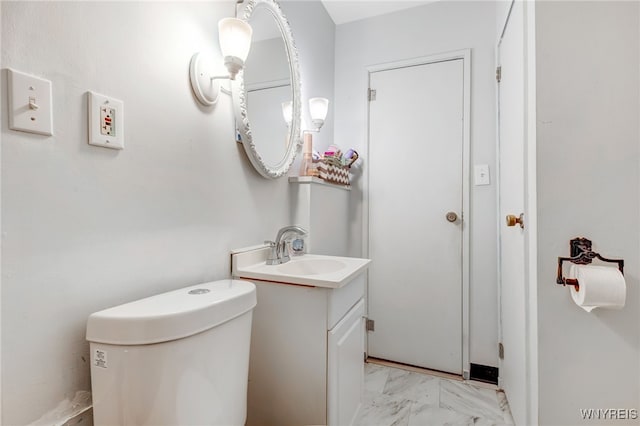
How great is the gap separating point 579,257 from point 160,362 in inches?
42.8

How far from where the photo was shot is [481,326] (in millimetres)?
1880

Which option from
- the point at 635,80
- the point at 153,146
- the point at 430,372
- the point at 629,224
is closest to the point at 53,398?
the point at 153,146

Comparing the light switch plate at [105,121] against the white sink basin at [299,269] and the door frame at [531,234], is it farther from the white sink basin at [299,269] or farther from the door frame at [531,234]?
the door frame at [531,234]

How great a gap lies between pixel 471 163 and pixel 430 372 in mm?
1390

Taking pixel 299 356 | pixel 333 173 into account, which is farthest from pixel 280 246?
pixel 333 173

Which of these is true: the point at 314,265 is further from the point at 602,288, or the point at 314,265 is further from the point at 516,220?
the point at 602,288

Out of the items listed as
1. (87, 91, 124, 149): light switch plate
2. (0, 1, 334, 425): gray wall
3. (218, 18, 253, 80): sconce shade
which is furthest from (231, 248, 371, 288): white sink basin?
(218, 18, 253, 80): sconce shade

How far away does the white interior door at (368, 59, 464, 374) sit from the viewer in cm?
196

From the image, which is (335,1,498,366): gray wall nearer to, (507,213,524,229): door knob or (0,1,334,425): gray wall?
(507,213,524,229): door knob

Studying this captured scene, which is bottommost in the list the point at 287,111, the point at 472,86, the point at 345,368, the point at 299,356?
the point at 345,368

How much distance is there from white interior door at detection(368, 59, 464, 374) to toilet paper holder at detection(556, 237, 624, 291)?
1095 millimetres

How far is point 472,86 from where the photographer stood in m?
1.93

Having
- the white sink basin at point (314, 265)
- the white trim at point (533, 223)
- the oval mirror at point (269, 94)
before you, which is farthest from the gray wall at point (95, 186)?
the white trim at point (533, 223)

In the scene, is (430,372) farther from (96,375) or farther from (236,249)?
(96,375)
